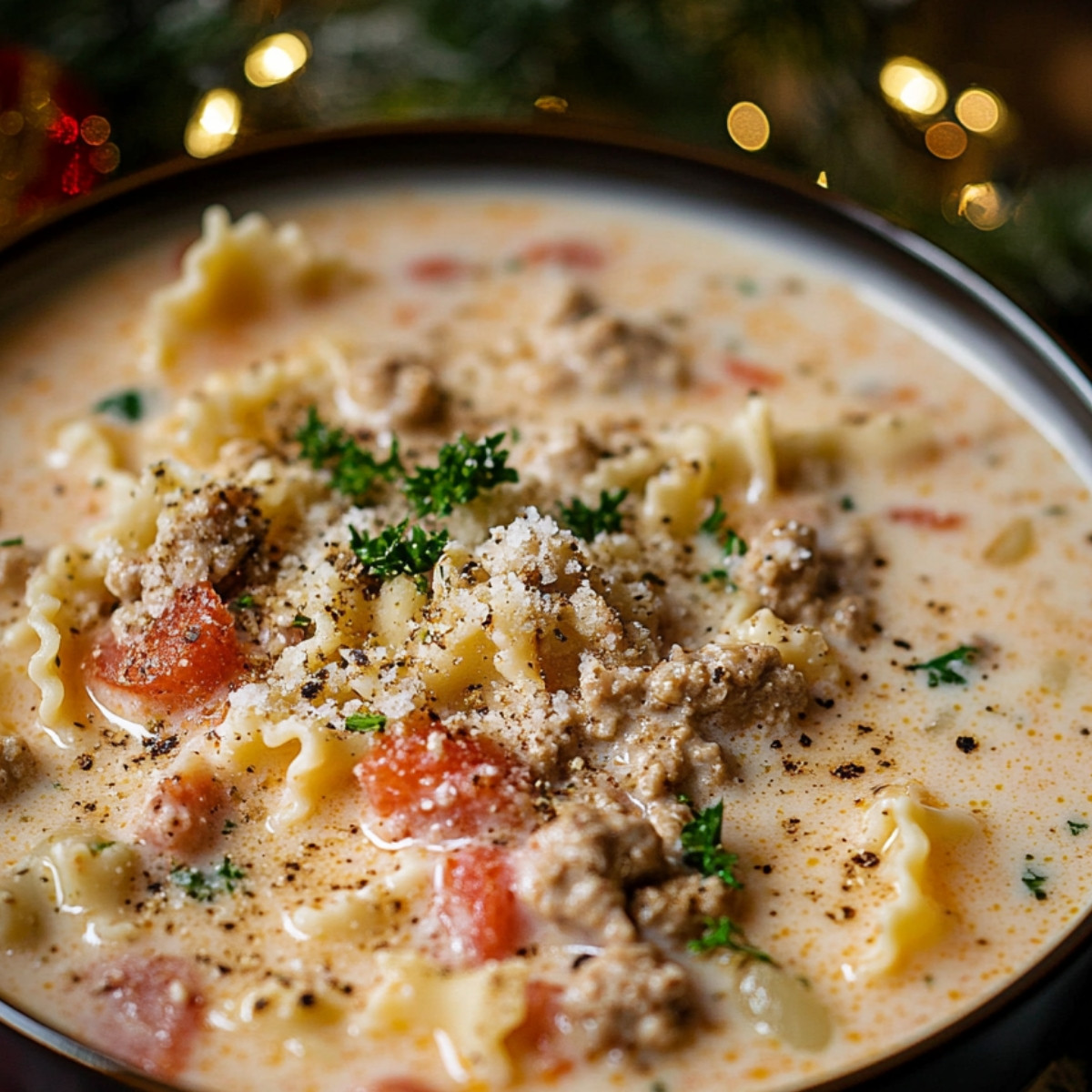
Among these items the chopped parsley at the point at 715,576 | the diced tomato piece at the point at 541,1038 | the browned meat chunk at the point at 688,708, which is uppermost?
the chopped parsley at the point at 715,576

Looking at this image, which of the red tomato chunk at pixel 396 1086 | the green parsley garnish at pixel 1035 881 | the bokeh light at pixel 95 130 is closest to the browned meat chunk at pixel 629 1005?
the red tomato chunk at pixel 396 1086

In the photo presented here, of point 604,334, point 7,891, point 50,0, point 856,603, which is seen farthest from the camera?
point 50,0

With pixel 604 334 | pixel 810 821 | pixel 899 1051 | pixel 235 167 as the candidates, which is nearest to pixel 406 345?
pixel 604 334

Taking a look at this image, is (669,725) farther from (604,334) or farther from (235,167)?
(235,167)

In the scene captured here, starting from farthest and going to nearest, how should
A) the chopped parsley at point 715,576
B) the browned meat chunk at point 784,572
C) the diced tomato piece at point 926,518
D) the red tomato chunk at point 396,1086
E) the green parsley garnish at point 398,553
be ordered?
the diced tomato piece at point 926,518 < the chopped parsley at point 715,576 < the browned meat chunk at point 784,572 < the green parsley garnish at point 398,553 < the red tomato chunk at point 396,1086

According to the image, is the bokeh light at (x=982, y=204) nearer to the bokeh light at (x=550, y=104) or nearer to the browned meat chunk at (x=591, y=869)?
the bokeh light at (x=550, y=104)
